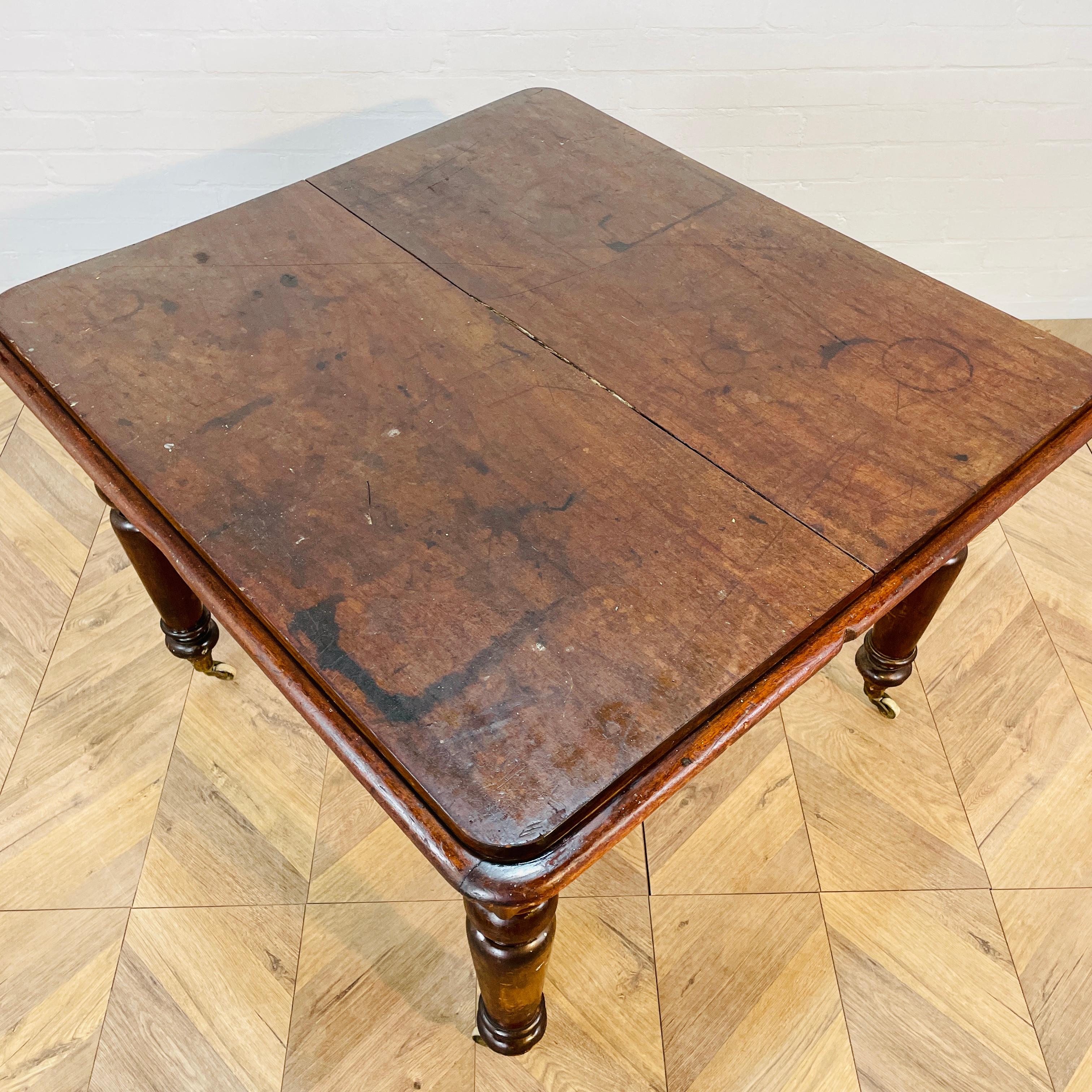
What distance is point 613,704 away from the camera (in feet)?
2.39

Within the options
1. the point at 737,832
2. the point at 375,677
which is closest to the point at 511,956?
the point at 375,677

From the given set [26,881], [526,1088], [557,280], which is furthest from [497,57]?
[526,1088]

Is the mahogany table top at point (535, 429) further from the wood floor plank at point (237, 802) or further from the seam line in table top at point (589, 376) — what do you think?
the wood floor plank at point (237, 802)

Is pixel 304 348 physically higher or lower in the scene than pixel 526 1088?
higher

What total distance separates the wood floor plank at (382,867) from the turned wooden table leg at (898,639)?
15.9 inches

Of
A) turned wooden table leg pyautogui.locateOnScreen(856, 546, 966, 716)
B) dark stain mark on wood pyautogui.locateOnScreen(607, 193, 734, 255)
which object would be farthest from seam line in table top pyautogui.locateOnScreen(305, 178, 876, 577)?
turned wooden table leg pyautogui.locateOnScreen(856, 546, 966, 716)

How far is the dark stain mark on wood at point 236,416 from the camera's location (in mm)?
938

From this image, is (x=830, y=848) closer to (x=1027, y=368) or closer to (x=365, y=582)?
(x=1027, y=368)

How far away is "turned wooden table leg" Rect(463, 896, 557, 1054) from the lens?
0.79m

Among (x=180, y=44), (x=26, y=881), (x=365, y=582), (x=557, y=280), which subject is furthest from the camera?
(x=180, y=44)

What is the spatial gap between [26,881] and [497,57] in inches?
57.5

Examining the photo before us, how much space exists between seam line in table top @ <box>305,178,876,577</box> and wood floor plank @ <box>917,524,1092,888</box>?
2.25 feet

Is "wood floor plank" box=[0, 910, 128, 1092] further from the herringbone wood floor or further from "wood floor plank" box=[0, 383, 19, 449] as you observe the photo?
"wood floor plank" box=[0, 383, 19, 449]

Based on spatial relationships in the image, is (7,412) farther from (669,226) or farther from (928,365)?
(928,365)
